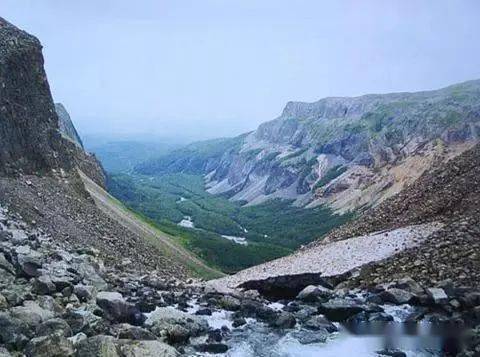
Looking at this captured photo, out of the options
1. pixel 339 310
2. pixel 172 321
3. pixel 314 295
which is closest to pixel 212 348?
pixel 172 321

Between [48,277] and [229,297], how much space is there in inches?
391

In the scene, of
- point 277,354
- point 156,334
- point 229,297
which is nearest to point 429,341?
point 277,354

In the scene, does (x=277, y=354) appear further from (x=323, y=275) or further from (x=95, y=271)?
(x=323, y=275)

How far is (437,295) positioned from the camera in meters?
27.7

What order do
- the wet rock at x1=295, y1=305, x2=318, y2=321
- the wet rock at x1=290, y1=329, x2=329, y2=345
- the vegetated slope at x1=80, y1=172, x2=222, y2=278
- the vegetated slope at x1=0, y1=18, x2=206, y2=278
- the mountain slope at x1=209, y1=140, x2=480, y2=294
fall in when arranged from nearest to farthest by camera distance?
the wet rock at x1=290, y1=329, x2=329, y2=345 → the wet rock at x1=295, y1=305, x2=318, y2=321 → the mountain slope at x1=209, y1=140, x2=480, y2=294 → the vegetated slope at x1=0, y1=18, x2=206, y2=278 → the vegetated slope at x1=80, y1=172, x2=222, y2=278

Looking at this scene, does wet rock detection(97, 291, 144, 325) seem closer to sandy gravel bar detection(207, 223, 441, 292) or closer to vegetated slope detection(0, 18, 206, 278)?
sandy gravel bar detection(207, 223, 441, 292)

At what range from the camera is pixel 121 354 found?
667 inches

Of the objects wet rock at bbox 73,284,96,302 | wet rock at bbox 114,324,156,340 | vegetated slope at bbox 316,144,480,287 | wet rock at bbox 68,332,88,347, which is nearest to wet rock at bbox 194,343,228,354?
wet rock at bbox 114,324,156,340

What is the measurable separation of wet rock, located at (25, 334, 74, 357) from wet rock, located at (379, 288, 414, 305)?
17.9 m

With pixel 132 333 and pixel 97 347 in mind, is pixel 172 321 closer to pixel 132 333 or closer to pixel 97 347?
pixel 132 333

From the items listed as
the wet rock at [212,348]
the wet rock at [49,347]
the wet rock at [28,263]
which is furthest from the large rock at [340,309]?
the wet rock at [49,347]

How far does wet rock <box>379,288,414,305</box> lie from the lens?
28.6 metres

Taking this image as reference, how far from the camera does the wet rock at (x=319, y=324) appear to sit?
25.6 metres

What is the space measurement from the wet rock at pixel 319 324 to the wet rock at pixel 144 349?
30.2ft
